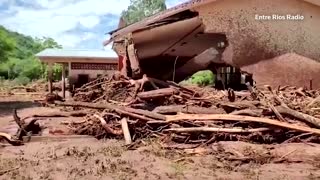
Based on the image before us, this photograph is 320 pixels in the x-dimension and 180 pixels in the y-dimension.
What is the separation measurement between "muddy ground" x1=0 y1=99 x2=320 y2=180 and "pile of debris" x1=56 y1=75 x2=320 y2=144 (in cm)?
39

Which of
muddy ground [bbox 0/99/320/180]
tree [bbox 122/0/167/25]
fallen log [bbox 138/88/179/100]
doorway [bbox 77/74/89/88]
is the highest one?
tree [bbox 122/0/167/25]

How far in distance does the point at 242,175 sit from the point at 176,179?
1.10m

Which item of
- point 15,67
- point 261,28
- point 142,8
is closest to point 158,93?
point 261,28

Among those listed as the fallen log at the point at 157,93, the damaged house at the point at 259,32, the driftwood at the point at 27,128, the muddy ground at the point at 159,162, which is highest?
the damaged house at the point at 259,32

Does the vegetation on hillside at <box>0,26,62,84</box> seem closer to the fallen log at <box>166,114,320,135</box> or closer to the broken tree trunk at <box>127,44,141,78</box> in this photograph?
the broken tree trunk at <box>127,44,141,78</box>

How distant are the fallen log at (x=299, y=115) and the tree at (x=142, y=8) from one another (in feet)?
144

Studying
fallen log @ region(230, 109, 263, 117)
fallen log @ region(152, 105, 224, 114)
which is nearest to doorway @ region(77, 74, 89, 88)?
fallen log @ region(152, 105, 224, 114)

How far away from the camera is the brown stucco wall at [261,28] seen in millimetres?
13820

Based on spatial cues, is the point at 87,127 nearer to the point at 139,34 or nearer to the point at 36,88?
the point at 139,34

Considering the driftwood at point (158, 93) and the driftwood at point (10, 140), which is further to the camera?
the driftwood at point (158, 93)

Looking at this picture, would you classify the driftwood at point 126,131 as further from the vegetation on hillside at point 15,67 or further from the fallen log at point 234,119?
the vegetation on hillside at point 15,67

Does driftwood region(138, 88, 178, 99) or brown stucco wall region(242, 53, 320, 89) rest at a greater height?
brown stucco wall region(242, 53, 320, 89)

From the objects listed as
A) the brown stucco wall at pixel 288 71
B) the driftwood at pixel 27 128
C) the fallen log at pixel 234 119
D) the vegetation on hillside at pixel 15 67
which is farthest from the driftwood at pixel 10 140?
the vegetation on hillside at pixel 15 67

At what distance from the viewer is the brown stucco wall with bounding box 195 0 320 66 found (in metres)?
13.8
